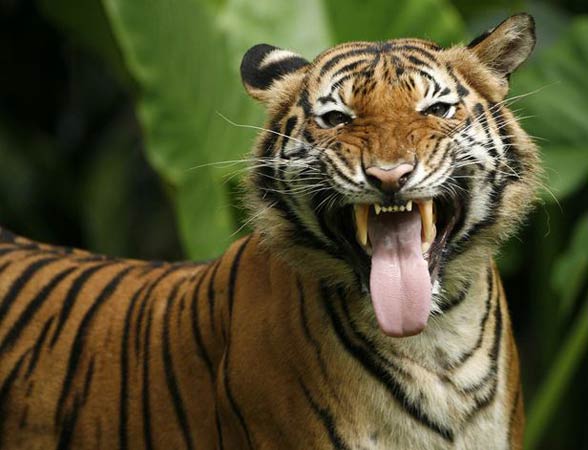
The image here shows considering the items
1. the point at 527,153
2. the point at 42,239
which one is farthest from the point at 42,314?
the point at 42,239

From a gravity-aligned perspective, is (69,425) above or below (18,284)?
below

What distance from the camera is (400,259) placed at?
8.05ft

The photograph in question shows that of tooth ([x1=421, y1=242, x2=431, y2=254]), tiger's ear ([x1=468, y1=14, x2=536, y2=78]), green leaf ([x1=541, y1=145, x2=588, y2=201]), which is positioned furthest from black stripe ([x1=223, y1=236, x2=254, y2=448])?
green leaf ([x1=541, y1=145, x2=588, y2=201])

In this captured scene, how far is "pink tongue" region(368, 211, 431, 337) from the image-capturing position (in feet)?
7.99

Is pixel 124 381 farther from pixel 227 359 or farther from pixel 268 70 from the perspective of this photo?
pixel 268 70

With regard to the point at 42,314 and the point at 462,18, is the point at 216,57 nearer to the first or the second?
the point at 42,314

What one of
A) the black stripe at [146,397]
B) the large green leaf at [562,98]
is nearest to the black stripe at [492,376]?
the black stripe at [146,397]

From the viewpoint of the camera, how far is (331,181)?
8.07 ft

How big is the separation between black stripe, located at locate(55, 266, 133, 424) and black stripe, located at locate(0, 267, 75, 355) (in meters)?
0.14

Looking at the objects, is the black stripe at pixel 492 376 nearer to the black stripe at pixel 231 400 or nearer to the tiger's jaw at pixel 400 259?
the tiger's jaw at pixel 400 259

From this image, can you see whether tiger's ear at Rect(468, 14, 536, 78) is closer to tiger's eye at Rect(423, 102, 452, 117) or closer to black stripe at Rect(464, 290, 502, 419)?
tiger's eye at Rect(423, 102, 452, 117)

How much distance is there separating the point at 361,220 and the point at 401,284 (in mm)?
158

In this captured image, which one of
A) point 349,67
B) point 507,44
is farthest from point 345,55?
point 507,44

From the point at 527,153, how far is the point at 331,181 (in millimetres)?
489
